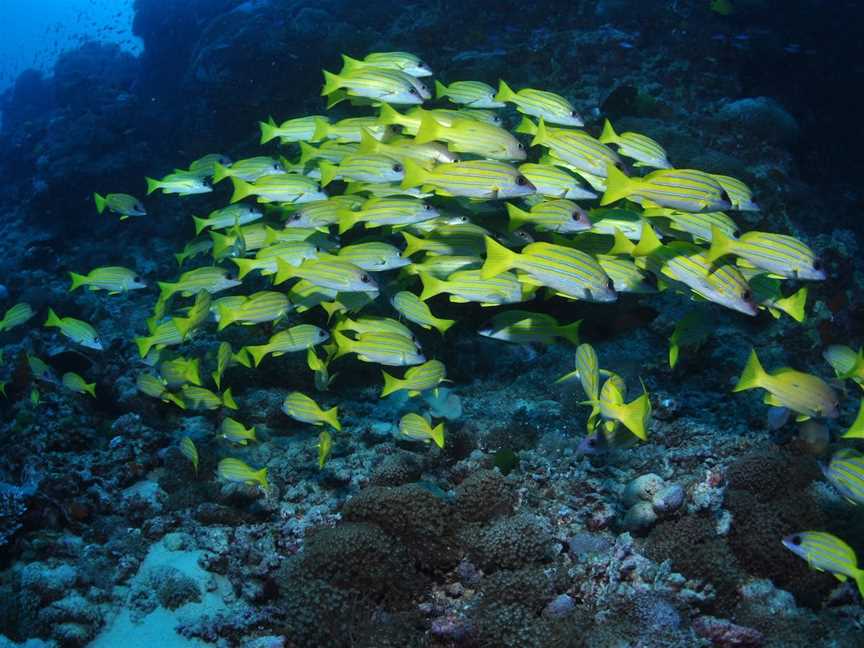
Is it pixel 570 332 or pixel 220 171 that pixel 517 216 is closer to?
pixel 570 332

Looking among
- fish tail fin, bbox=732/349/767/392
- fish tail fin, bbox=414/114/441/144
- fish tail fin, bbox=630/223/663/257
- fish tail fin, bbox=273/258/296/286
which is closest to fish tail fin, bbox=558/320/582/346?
fish tail fin, bbox=630/223/663/257

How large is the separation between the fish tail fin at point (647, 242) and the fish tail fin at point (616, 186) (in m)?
0.33

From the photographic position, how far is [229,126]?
45.4 ft

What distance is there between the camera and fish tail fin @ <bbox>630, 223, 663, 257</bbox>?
3.74 m

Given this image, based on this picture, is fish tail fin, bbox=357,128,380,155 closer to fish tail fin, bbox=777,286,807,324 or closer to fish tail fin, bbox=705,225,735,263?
fish tail fin, bbox=705,225,735,263

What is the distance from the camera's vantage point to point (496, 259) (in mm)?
4000

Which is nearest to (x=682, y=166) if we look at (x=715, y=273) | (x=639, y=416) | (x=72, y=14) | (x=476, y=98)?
(x=476, y=98)

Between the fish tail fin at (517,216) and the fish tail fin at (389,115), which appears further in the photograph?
the fish tail fin at (389,115)

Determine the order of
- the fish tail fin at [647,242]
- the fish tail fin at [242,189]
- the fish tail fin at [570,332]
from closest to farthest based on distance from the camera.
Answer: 1. the fish tail fin at [647,242]
2. the fish tail fin at [570,332]
3. the fish tail fin at [242,189]

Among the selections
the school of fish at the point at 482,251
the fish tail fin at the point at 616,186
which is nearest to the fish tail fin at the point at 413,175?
the school of fish at the point at 482,251

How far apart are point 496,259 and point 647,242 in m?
1.06

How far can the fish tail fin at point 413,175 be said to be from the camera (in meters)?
4.39

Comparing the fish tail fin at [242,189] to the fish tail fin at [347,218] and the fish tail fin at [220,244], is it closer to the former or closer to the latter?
the fish tail fin at [220,244]

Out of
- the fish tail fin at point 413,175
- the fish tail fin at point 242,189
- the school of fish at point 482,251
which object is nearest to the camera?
the school of fish at point 482,251
